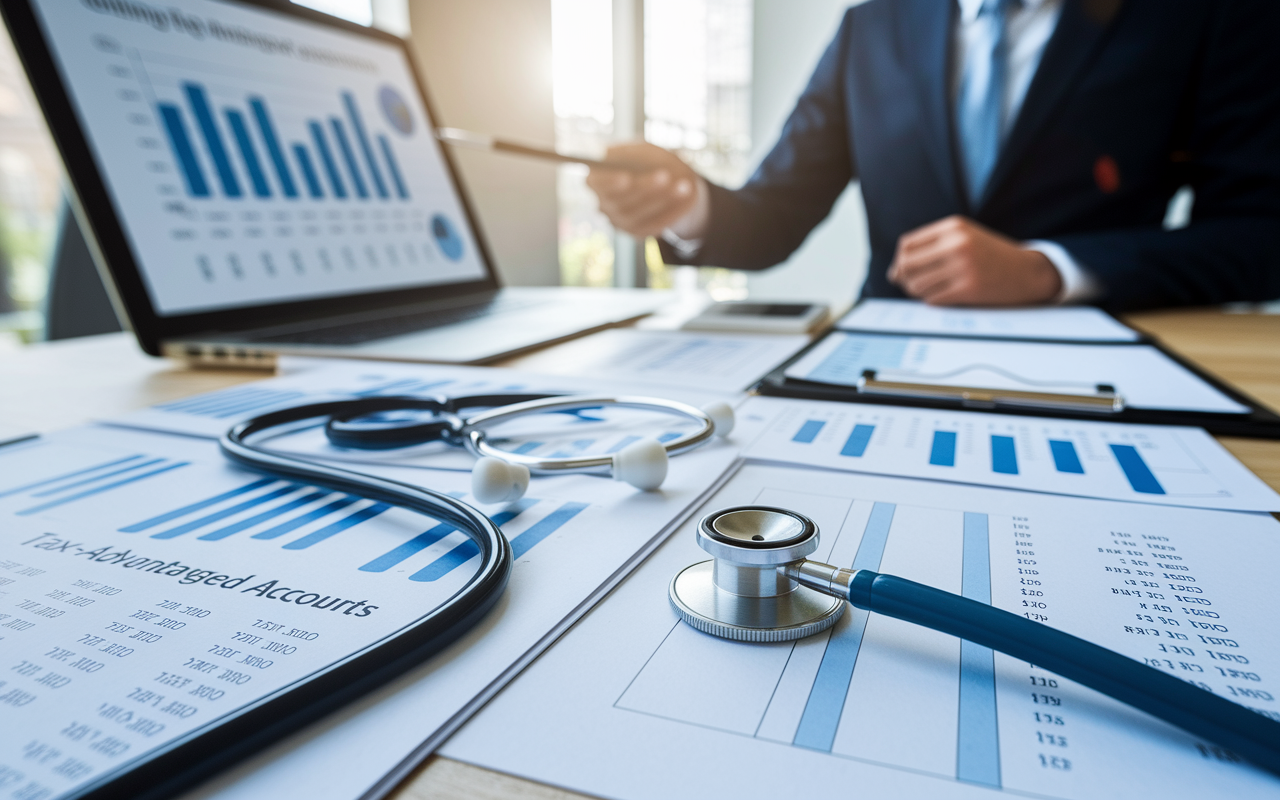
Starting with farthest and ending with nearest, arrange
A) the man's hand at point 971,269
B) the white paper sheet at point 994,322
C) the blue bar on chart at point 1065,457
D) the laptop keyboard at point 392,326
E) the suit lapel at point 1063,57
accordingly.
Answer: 1. the suit lapel at point 1063,57
2. the man's hand at point 971,269
3. the white paper sheet at point 994,322
4. the laptop keyboard at point 392,326
5. the blue bar on chart at point 1065,457

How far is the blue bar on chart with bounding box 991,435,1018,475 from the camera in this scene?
43 centimetres

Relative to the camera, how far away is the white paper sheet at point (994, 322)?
90 cm

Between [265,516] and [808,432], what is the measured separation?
336mm

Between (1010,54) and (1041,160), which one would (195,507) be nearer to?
(1041,160)

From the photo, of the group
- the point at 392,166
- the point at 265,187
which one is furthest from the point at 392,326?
the point at 392,166

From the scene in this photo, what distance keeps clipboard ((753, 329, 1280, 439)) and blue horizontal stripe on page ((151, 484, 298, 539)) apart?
377 millimetres

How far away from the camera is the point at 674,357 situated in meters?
0.77

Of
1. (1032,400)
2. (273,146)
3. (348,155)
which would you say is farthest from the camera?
(348,155)

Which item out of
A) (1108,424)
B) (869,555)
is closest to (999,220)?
(1108,424)

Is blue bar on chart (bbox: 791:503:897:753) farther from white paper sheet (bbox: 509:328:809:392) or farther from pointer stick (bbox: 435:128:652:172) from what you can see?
pointer stick (bbox: 435:128:652:172)

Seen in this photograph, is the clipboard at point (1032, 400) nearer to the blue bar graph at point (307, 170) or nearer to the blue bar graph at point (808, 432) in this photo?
the blue bar graph at point (808, 432)

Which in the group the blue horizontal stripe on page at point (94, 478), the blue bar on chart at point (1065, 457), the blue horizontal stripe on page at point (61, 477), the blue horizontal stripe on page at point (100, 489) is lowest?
the blue bar on chart at point (1065, 457)

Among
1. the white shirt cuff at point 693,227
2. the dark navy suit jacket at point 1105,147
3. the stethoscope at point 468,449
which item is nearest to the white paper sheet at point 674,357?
the stethoscope at point 468,449

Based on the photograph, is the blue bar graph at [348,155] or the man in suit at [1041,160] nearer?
the blue bar graph at [348,155]
